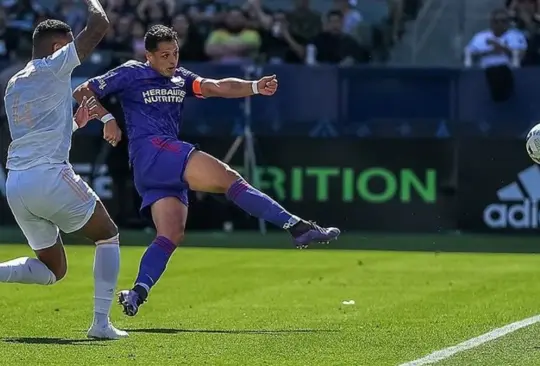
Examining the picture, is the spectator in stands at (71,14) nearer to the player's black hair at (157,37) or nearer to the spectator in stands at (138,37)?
the spectator in stands at (138,37)

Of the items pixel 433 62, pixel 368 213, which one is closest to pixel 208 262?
pixel 368 213

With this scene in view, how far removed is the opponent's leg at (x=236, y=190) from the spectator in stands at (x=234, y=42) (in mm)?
11690

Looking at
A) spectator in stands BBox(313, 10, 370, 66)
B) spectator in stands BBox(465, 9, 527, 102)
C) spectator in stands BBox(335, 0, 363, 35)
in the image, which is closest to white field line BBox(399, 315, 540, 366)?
spectator in stands BBox(465, 9, 527, 102)

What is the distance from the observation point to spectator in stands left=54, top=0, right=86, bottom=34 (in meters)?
23.4

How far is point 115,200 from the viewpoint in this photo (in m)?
21.5

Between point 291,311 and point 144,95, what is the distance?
89.1 inches

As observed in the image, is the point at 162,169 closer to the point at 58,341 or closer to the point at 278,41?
the point at 58,341

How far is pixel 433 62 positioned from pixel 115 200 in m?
5.33

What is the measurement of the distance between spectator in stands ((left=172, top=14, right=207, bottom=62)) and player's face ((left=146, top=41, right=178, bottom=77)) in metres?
11.5

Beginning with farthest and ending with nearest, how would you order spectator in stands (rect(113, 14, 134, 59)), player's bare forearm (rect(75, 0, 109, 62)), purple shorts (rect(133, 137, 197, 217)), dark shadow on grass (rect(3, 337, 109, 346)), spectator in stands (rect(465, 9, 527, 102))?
spectator in stands (rect(113, 14, 134, 59)), spectator in stands (rect(465, 9, 527, 102)), purple shorts (rect(133, 137, 197, 217)), dark shadow on grass (rect(3, 337, 109, 346)), player's bare forearm (rect(75, 0, 109, 62))

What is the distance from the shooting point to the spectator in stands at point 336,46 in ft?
72.0

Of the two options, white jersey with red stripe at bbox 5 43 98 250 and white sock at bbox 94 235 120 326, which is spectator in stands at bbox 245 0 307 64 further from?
white jersey with red stripe at bbox 5 43 98 250

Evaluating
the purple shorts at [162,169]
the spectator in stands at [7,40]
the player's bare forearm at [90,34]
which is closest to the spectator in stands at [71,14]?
the spectator in stands at [7,40]

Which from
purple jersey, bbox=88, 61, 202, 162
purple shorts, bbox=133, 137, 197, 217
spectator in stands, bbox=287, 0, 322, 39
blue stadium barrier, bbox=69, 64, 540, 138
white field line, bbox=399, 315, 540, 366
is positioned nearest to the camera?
Answer: white field line, bbox=399, 315, 540, 366
